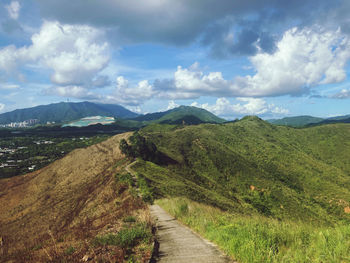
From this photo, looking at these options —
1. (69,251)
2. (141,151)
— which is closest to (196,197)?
(69,251)

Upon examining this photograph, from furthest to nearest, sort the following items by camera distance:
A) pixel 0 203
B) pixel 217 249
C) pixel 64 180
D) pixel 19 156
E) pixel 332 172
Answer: pixel 19 156, pixel 332 172, pixel 64 180, pixel 0 203, pixel 217 249

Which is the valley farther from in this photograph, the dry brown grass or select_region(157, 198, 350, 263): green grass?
the dry brown grass

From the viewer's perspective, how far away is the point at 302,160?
4663 inches

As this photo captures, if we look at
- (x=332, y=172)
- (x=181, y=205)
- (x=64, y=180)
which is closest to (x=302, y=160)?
(x=332, y=172)

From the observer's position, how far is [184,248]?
7582 millimetres

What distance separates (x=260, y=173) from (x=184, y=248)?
9379 cm

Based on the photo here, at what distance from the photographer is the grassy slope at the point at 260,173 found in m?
55.0

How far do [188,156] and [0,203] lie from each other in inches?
2576

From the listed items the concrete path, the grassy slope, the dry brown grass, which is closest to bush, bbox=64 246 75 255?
the concrete path

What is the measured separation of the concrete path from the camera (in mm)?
6484

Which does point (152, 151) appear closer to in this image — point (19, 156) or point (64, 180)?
point (64, 180)

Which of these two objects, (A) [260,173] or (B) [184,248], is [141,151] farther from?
(B) [184,248]

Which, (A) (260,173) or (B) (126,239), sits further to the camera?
(A) (260,173)

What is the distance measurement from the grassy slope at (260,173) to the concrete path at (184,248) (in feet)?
82.7
